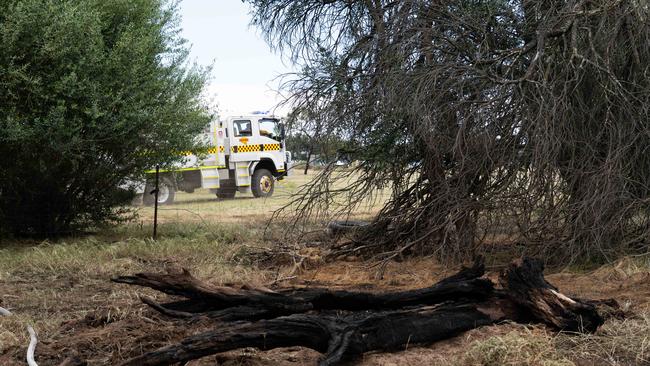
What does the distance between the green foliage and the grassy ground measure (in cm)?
75

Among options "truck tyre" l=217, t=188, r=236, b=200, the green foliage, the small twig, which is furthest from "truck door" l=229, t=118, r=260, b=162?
the small twig

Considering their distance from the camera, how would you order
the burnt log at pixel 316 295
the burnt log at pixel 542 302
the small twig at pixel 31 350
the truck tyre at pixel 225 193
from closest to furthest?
the small twig at pixel 31 350 → the burnt log at pixel 542 302 → the burnt log at pixel 316 295 → the truck tyre at pixel 225 193

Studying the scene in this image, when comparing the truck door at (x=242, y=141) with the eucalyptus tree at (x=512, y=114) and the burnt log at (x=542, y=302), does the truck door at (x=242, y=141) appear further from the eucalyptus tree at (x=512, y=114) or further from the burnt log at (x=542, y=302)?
the burnt log at (x=542, y=302)

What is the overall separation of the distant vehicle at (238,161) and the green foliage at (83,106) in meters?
8.87

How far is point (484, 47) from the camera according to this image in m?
8.88

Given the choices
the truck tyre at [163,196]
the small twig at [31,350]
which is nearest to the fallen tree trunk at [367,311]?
the small twig at [31,350]

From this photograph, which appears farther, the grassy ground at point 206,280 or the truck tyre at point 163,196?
the truck tyre at point 163,196

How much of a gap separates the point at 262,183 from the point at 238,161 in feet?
3.80

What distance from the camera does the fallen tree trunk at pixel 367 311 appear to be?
4.58m

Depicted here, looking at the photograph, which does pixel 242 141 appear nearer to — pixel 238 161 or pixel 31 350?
pixel 238 161

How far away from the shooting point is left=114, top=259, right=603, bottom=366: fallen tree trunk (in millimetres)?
4578

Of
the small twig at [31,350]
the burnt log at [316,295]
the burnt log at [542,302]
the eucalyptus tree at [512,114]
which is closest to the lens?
the small twig at [31,350]

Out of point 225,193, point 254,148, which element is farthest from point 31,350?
point 225,193

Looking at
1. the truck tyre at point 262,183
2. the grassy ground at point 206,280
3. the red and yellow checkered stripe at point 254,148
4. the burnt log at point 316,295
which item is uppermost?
the red and yellow checkered stripe at point 254,148
